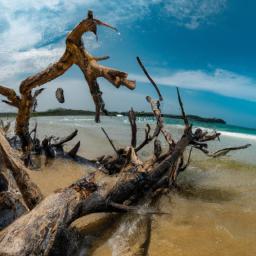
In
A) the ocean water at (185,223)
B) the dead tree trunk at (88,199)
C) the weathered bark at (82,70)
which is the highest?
the weathered bark at (82,70)

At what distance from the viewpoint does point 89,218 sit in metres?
4.90

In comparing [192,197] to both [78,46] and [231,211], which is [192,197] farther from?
[78,46]

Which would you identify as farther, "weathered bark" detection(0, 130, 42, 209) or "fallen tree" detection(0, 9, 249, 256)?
"weathered bark" detection(0, 130, 42, 209)

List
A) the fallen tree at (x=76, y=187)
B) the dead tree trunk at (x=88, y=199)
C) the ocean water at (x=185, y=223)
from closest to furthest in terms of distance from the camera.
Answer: the dead tree trunk at (x=88, y=199) < the fallen tree at (x=76, y=187) < the ocean water at (x=185, y=223)

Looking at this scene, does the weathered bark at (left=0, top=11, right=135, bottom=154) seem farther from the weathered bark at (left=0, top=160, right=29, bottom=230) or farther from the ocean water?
the ocean water

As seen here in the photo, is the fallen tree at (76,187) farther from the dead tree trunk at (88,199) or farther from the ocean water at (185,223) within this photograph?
the ocean water at (185,223)

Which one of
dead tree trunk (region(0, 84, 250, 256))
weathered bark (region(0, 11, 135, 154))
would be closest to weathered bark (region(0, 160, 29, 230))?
dead tree trunk (region(0, 84, 250, 256))

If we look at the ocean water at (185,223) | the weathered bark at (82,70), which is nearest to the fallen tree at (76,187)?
the weathered bark at (82,70)

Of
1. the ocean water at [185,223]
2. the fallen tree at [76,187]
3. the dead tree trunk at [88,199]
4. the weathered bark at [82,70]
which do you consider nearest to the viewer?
the dead tree trunk at [88,199]

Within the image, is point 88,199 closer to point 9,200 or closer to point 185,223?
point 9,200

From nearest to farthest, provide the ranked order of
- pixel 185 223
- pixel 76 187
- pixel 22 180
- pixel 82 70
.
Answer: pixel 76 187 < pixel 22 180 < pixel 82 70 < pixel 185 223

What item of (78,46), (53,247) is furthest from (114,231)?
(78,46)

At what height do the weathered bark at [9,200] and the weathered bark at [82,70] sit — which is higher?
the weathered bark at [82,70]

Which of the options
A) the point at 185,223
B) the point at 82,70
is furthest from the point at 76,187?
the point at 185,223
